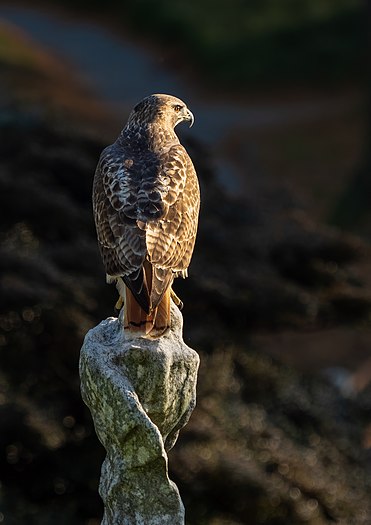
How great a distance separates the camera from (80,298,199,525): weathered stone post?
639cm

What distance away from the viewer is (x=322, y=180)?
29.8 metres

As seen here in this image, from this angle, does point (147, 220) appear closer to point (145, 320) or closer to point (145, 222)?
point (145, 222)

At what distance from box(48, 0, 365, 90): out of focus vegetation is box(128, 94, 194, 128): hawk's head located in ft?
87.1

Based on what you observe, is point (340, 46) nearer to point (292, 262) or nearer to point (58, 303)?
point (292, 262)

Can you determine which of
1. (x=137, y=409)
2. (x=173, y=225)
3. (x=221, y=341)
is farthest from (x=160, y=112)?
(x=221, y=341)

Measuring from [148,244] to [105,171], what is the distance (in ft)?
2.62

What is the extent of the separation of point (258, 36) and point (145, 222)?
3035 cm

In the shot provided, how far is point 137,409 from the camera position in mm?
6355

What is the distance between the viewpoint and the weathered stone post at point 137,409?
6.39 m

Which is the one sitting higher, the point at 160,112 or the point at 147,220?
the point at 160,112

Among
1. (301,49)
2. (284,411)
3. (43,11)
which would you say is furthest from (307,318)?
(43,11)

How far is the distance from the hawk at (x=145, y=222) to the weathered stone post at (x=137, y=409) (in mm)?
132

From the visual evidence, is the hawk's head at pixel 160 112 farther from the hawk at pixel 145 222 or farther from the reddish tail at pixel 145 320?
the reddish tail at pixel 145 320

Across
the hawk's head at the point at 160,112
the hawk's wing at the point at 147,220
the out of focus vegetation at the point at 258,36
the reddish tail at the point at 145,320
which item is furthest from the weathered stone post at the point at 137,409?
the out of focus vegetation at the point at 258,36
